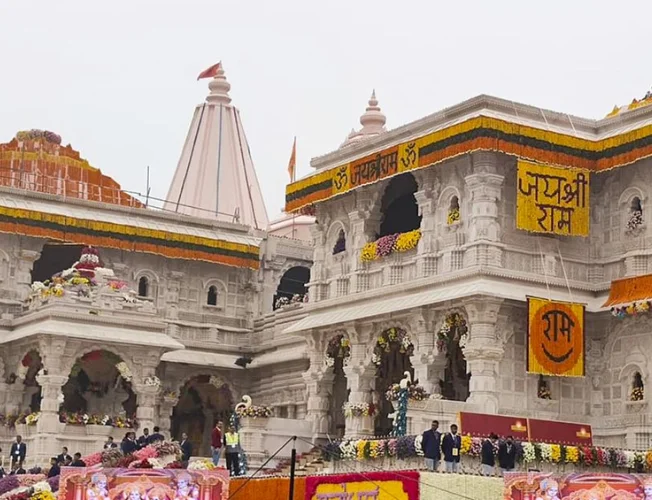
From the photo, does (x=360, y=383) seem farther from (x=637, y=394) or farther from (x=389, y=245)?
(x=637, y=394)

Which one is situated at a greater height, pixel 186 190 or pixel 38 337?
pixel 186 190

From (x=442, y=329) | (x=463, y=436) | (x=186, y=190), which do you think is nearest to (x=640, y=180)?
(x=442, y=329)

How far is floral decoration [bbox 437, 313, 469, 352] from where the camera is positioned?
129ft

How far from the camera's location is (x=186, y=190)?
6381 centimetres


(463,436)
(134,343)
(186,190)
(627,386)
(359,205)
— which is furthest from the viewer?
(186,190)

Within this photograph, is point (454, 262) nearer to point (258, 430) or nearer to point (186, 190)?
point (258, 430)

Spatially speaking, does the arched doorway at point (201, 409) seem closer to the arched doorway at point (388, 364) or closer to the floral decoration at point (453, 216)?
the arched doorway at point (388, 364)

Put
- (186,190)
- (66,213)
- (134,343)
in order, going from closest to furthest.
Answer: (134,343) < (66,213) < (186,190)

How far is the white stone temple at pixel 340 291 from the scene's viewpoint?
39.0 m

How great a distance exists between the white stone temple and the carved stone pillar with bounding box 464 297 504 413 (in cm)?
5

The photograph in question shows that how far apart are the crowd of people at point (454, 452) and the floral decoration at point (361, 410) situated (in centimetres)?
982

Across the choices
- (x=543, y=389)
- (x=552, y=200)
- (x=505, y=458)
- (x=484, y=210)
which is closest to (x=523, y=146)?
(x=552, y=200)

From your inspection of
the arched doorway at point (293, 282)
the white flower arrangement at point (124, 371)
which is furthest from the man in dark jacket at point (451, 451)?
the arched doorway at point (293, 282)

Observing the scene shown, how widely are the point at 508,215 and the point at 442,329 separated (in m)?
3.35
